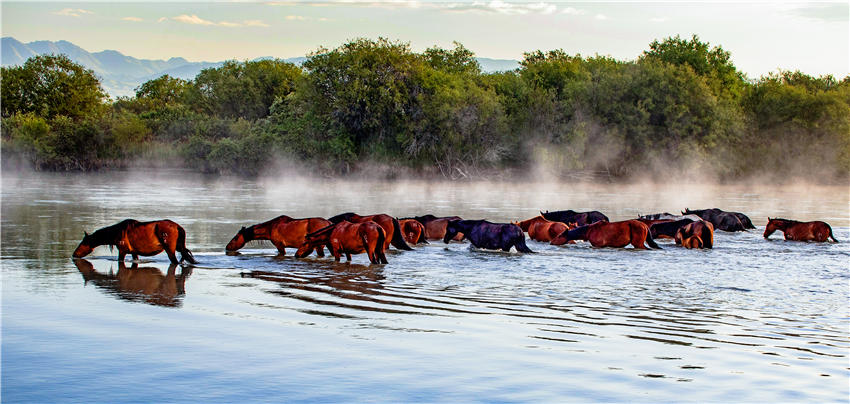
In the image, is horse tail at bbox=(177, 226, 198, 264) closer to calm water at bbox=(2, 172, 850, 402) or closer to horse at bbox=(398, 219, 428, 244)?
calm water at bbox=(2, 172, 850, 402)

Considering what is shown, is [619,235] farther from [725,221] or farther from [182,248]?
[182,248]

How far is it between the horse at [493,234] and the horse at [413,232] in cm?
83

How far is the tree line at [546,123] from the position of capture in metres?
56.0

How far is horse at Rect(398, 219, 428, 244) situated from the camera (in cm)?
1641

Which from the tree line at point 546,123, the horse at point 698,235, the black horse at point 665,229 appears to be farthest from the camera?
the tree line at point 546,123

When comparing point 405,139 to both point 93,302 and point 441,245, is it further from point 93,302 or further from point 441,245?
point 93,302

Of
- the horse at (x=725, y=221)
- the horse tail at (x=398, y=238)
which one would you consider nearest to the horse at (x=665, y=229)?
the horse at (x=725, y=221)

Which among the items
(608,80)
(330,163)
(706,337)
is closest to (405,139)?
(330,163)

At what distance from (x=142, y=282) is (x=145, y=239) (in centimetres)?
209

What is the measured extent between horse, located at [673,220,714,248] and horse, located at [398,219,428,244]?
17.2 ft

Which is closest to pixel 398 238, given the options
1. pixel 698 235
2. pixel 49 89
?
pixel 698 235

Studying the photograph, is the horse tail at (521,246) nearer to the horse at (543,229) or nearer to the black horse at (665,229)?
the horse at (543,229)

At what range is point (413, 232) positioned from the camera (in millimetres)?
16438

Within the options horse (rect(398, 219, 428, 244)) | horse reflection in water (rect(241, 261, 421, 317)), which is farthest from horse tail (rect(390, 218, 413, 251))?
horse reflection in water (rect(241, 261, 421, 317))
